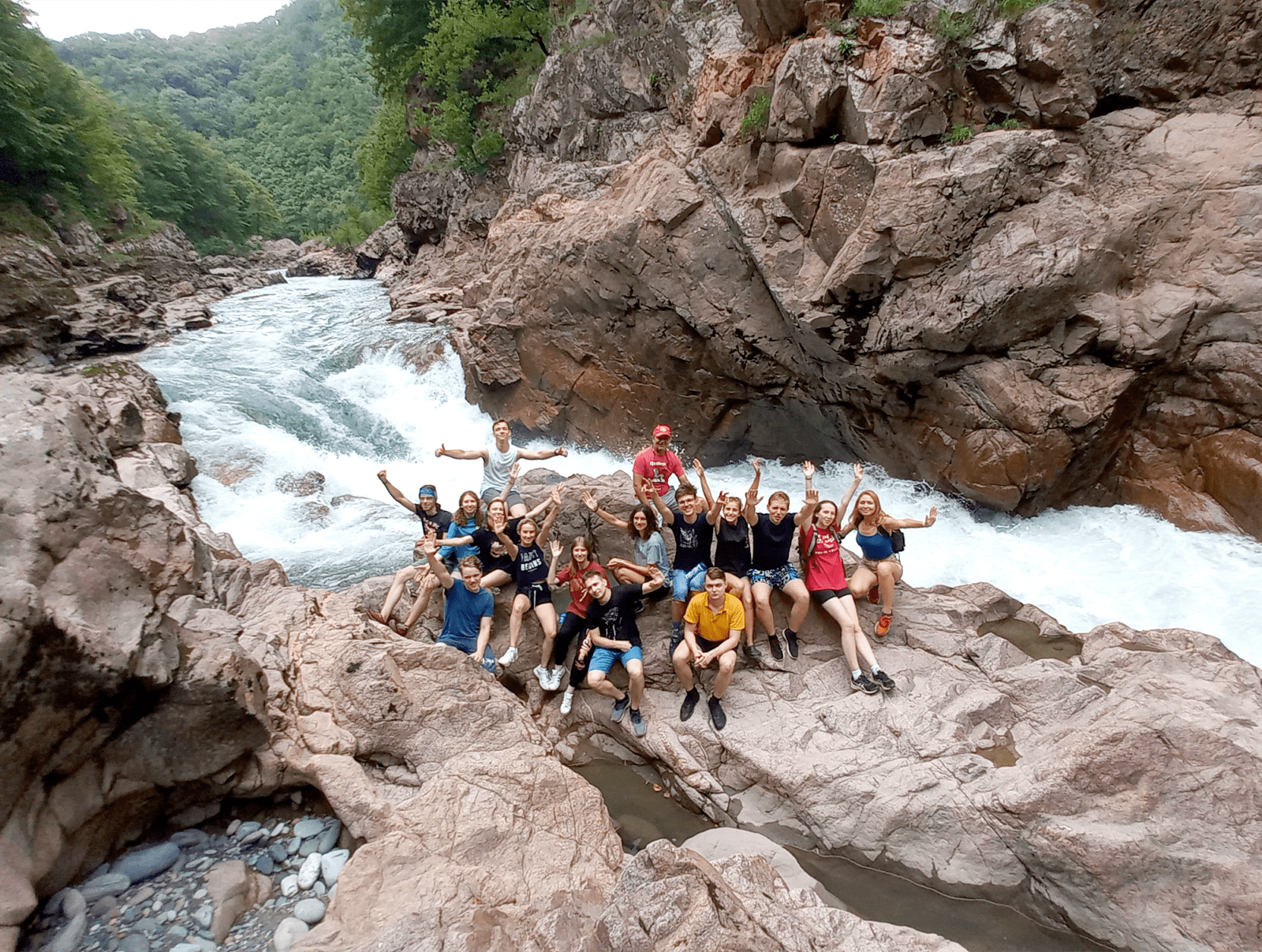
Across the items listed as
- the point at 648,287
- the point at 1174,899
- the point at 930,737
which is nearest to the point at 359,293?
the point at 648,287

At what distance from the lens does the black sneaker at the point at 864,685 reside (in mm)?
5445

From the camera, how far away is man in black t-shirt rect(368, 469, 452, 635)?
6.45 metres

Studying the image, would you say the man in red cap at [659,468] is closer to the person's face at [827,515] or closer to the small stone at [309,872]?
the person's face at [827,515]

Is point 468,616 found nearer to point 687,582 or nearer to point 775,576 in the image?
point 687,582

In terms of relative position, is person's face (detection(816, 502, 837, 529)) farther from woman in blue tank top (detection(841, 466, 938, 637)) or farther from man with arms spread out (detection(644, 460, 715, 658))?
man with arms spread out (detection(644, 460, 715, 658))

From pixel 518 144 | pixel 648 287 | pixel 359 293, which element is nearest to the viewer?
pixel 648 287

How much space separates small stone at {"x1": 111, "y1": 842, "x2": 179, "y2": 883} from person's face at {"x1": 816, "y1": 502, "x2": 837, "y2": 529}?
17.9ft

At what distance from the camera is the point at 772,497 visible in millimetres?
6000

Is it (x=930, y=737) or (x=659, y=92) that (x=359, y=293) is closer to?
(x=659, y=92)

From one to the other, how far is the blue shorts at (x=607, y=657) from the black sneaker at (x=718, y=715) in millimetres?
773

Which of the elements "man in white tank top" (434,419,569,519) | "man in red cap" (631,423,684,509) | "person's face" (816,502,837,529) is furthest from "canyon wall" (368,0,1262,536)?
"man in white tank top" (434,419,569,519)

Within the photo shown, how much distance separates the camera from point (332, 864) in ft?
12.2

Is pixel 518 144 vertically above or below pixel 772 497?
above

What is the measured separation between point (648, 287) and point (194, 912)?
973 centimetres
